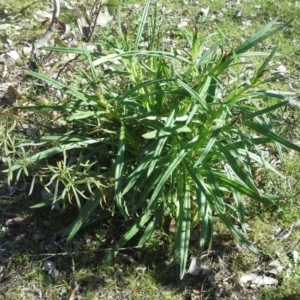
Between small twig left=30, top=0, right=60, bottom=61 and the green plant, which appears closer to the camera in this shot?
the green plant

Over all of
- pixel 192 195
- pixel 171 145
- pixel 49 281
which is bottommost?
pixel 49 281

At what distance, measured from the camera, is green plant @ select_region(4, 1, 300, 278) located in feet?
8.41

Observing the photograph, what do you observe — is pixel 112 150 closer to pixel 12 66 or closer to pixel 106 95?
pixel 106 95

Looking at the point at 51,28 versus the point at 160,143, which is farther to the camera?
the point at 51,28

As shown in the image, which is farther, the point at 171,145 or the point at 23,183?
the point at 23,183

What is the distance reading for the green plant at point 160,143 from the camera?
101 inches

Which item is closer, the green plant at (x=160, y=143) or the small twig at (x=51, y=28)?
the green plant at (x=160, y=143)

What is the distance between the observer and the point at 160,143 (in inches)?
103

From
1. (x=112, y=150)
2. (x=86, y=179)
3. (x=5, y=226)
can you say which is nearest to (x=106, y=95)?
(x=112, y=150)

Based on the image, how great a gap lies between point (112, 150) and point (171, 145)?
37cm

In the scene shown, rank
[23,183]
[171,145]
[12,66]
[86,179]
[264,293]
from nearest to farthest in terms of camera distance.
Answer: [86,179] → [171,145] → [264,293] → [23,183] → [12,66]

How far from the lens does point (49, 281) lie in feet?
9.41

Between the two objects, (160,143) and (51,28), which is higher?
(51,28)

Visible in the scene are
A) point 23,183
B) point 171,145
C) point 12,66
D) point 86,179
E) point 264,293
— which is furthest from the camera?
point 12,66
